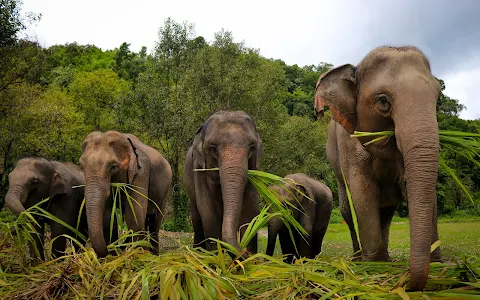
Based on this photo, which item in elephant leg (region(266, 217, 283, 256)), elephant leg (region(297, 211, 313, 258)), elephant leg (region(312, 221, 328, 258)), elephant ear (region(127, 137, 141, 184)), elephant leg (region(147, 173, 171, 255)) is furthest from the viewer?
elephant leg (region(312, 221, 328, 258))

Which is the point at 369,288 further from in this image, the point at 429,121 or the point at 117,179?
the point at 117,179

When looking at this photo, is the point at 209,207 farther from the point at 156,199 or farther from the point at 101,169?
the point at 156,199

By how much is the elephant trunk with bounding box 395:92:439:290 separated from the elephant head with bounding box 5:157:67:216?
620 centimetres

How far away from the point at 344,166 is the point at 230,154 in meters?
1.46

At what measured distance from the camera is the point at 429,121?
3678 mm

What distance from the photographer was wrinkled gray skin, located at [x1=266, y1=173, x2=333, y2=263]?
9.45 meters

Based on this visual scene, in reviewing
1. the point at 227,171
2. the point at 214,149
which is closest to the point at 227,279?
the point at 227,171

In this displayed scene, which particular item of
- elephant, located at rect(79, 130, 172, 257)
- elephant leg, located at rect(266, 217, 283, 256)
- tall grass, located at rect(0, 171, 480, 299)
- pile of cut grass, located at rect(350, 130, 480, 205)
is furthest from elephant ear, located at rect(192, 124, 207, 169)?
pile of cut grass, located at rect(350, 130, 480, 205)

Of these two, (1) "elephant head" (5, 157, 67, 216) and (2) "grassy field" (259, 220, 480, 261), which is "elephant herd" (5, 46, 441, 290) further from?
(2) "grassy field" (259, 220, 480, 261)

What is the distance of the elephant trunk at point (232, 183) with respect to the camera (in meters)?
5.54

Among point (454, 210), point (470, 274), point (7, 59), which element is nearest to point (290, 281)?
point (470, 274)

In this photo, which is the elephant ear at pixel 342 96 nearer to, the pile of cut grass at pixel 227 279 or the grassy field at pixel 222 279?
the pile of cut grass at pixel 227 279

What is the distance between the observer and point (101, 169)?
21.4ft

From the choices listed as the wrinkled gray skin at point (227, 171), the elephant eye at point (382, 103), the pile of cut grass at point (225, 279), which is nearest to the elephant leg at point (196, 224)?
the wrinkled gray skin at point (227, 171)
